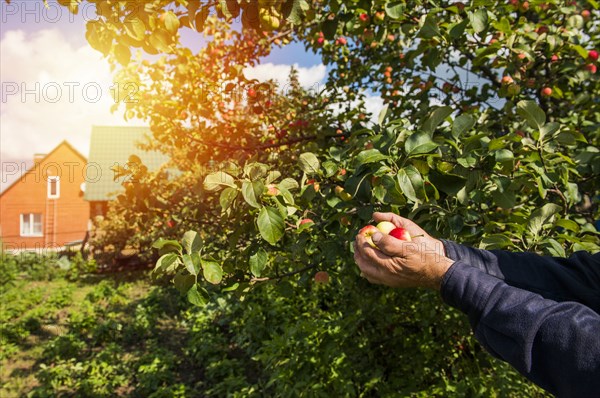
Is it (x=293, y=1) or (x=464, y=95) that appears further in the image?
(x=464, y=95)

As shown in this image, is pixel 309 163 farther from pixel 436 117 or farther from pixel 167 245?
pixel 167 245

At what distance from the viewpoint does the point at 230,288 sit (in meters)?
1.87

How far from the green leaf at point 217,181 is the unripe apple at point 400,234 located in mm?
654

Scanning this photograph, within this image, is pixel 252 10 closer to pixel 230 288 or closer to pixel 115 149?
pixel 230 288

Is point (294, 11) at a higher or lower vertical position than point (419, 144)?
higher

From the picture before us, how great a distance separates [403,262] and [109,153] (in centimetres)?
2450

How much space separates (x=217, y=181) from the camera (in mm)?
1684

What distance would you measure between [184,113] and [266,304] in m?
2.58

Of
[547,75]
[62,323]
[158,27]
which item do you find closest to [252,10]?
[158,27]

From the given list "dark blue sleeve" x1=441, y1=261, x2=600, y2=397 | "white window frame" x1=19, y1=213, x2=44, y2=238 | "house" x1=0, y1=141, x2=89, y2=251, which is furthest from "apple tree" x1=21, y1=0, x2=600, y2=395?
"white window frame" x1=19, y1=213, x2=44, y2=238

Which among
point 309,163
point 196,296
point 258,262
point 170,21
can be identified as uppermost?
point 170,21

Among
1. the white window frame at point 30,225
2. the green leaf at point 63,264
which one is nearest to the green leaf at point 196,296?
the green leaf at point 63,264

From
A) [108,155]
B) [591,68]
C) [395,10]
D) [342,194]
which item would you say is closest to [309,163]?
[342,194]

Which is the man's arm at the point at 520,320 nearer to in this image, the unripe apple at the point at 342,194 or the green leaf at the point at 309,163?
the unripe apple at the point at 342,194
